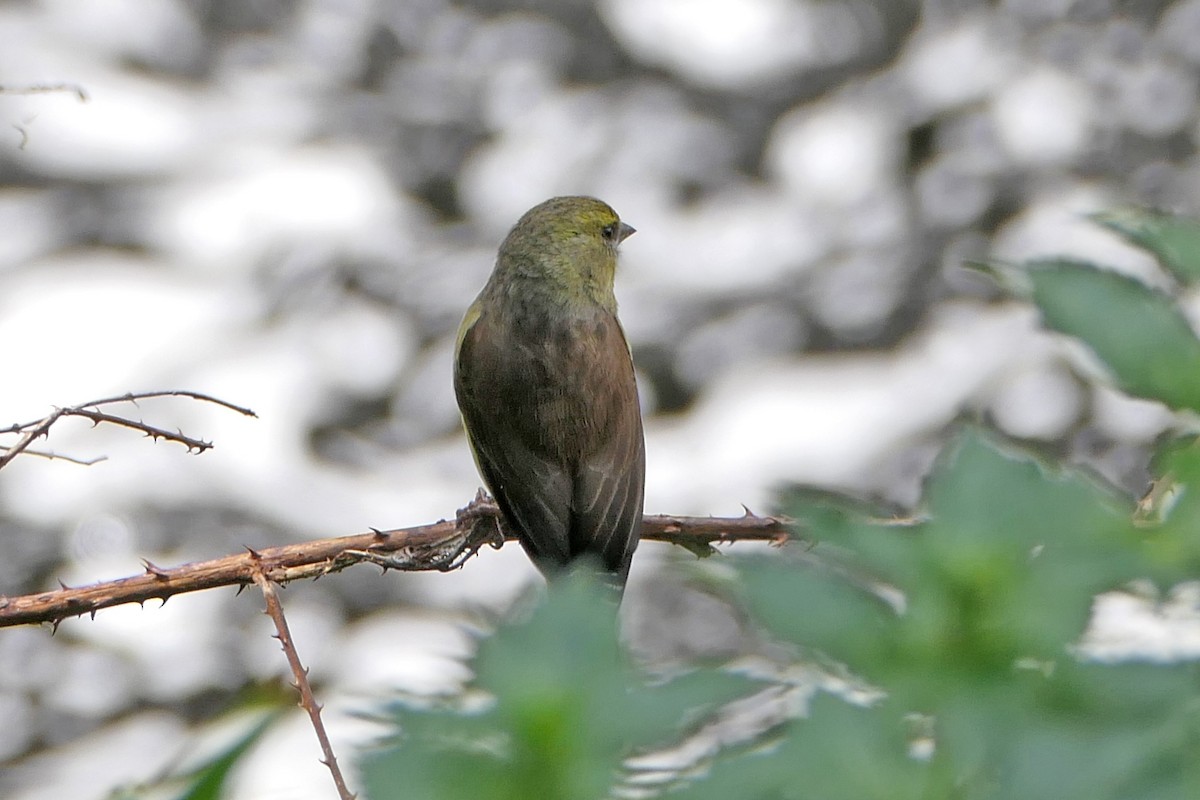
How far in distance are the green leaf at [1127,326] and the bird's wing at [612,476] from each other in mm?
3784

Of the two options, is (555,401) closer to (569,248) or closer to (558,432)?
(558,432)

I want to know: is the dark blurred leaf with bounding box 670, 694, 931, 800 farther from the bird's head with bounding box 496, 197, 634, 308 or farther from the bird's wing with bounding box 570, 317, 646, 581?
the bird's head with bounding box 496, 197, 634, 308

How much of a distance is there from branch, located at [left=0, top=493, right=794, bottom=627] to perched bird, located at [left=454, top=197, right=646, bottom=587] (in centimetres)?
93

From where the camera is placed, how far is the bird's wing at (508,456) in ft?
17.2

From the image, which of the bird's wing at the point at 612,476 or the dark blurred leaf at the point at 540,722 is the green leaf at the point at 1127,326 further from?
the bird's wing at the point at 612,476

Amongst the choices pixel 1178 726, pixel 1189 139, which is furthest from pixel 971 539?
pixel 1189 139

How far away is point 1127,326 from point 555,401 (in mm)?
4579

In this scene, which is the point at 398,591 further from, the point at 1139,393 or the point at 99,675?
the point at 1139,393

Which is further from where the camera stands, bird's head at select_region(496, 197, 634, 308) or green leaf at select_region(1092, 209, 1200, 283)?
bird's head at select_region(496, 197, 634, 308)

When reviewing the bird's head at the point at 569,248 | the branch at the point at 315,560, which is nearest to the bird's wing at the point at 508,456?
the bird's head at the point at 569,248

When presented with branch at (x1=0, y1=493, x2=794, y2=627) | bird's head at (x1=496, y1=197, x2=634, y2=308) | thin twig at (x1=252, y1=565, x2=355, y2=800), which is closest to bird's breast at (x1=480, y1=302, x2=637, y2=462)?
bird's head at (x1=496, y1=197, x2=634, y2=308)

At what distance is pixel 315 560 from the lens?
3.31 meters

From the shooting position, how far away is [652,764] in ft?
2.91

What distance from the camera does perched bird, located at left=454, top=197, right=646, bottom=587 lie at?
5.26m
